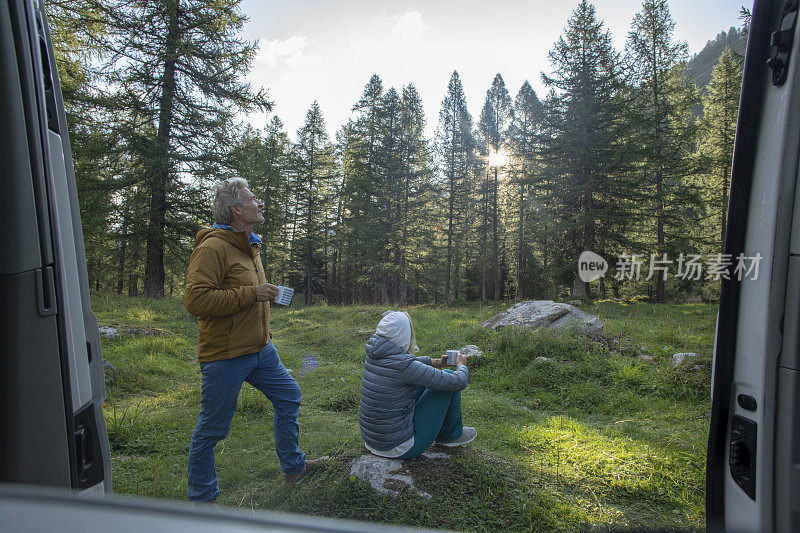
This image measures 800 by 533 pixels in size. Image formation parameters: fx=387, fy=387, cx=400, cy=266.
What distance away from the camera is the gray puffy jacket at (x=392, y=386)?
292 cm

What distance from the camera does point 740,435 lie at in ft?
3.92

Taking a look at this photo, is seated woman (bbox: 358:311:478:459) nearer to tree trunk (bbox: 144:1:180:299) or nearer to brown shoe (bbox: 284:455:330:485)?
brown shoe (bbox: 284:455:330:485)

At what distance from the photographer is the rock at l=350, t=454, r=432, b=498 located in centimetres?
275

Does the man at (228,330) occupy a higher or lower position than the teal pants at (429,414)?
higher

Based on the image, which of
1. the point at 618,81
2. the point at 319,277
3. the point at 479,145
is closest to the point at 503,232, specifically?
the point at 479,145

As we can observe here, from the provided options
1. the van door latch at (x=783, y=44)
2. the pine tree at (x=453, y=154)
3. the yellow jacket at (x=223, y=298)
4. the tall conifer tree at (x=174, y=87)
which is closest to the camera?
the van door latch at (x=783, y=44)

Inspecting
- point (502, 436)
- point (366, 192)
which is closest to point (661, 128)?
point (366, 192)

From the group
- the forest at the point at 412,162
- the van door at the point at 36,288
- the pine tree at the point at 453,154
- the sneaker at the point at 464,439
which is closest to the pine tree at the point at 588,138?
the forest at the point at 412,162

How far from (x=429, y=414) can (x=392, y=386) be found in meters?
0.43

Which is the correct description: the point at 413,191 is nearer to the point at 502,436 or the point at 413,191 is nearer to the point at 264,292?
the point at 502,436

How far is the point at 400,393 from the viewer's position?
9.76ft

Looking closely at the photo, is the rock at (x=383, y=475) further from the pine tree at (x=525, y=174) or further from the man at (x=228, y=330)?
the pine tree at (x=525, y=174)

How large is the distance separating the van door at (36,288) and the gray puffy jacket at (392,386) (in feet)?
6.25

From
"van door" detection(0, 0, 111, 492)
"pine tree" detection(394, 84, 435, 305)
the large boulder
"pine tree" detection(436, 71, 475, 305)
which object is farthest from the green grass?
"pine tree" detection(436, 71, 475, 305)
